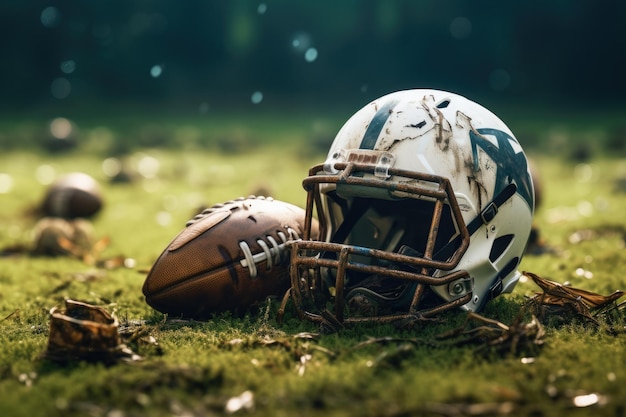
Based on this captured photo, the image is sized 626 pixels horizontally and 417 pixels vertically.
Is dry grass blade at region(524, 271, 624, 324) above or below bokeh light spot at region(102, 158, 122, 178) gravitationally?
above

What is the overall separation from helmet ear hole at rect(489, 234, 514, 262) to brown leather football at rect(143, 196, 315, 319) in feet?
2.81

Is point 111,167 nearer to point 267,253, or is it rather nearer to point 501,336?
point 267,253

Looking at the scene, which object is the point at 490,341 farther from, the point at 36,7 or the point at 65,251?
the point at 36,7

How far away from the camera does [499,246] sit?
2.98 metres

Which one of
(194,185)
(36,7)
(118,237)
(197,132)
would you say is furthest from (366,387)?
(36,7)

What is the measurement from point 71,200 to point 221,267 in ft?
11.8

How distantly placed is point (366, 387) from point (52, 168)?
7.39m

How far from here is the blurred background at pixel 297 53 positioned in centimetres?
1393

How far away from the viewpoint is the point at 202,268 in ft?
9.84

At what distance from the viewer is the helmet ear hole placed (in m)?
2.96

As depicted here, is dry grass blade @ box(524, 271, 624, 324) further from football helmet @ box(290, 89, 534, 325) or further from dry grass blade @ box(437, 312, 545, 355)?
dry grass blade @ box(437, 312, 545, 355)

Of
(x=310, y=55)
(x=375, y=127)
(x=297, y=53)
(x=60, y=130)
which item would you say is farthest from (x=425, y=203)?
(x=297, y=53)

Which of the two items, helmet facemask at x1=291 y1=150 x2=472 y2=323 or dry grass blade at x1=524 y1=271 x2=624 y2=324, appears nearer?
A: helmet facemask at x1=291 y1=150 x2=472 y2=323

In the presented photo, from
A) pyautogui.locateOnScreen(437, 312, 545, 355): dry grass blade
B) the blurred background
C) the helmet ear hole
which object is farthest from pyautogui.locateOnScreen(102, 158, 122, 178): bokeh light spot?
pyautogui.locateOnScreen(437, 312, 545, 355): dry grass blade
